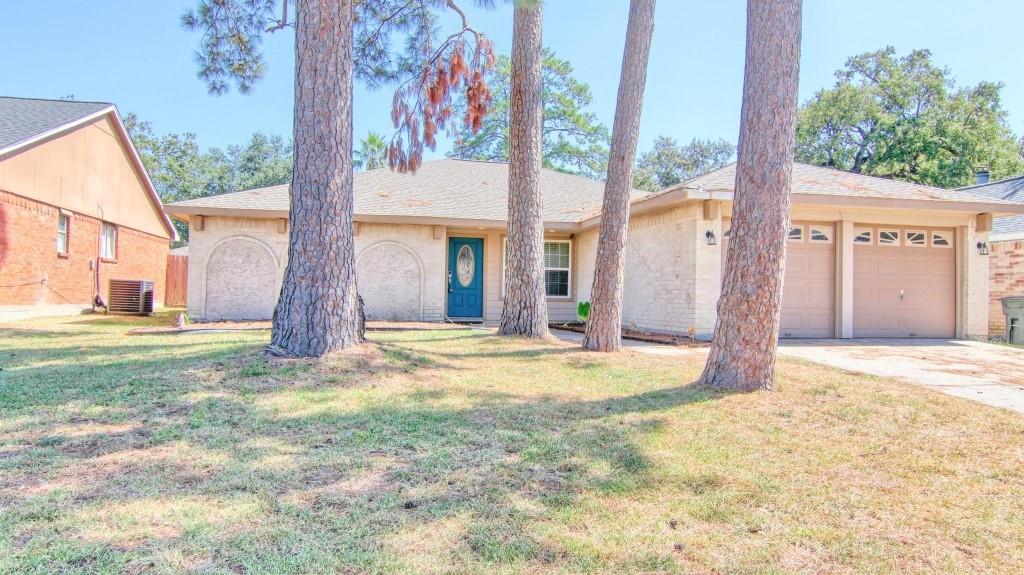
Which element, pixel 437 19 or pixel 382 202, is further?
pixel 382 202

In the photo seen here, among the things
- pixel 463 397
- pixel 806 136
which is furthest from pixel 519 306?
pixel 806 136

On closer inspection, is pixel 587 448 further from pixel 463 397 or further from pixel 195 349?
pixel 195 349

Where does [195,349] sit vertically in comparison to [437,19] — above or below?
below

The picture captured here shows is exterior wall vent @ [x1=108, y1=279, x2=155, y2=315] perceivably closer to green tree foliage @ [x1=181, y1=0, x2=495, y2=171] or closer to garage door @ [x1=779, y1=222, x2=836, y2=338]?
green tree foliage @ [x1=181, y1=0, x2=495, y2=171]

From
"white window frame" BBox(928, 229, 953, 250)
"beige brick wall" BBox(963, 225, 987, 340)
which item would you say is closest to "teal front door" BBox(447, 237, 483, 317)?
"white window frame" BBox(928, 229, 953, 250)

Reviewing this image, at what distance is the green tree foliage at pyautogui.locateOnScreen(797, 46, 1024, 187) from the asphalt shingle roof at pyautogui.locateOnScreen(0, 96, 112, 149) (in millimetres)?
31183

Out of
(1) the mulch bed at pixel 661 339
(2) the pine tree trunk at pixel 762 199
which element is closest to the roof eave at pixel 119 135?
(1) the mulch bed at pixel 661 339

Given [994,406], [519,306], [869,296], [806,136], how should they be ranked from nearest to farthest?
[994,406] < [519,306] < [869,296] < [806,136]

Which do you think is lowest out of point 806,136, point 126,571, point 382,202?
point 126,571

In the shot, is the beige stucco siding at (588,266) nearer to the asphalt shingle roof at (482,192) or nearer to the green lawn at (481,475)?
the asphalt shingle roof at (482,192)

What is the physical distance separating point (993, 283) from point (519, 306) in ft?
39.2

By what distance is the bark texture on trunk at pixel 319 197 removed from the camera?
5.21 m

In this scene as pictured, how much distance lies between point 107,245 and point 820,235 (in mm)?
18649

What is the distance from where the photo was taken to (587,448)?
132 inches
